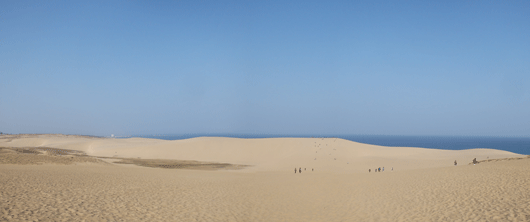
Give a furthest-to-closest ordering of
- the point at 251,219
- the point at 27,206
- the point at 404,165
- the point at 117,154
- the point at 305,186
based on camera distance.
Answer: the point at 117,154, the point at 404,165, the point at 305,186, the point at 251,219, the point at 27,206

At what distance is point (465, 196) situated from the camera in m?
13.6

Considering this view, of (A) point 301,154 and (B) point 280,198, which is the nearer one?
(B) point 280,198

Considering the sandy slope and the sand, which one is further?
the sandy slope

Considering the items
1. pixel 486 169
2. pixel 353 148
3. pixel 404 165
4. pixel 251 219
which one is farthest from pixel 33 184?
pixel 353 148

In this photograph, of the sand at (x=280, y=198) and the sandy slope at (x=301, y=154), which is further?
the sandy slope at (x=301, y=154)

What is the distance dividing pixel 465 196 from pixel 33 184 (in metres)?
22.3

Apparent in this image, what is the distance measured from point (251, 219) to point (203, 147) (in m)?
44.7

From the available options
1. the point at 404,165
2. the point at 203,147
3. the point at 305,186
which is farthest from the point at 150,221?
the point at 203,147

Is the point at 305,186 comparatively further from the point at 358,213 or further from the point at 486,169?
the point at 486,169

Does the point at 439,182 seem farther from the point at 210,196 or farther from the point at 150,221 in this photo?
the point at 150,221

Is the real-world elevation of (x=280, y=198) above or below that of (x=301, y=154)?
below

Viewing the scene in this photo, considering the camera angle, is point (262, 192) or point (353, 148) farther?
point (353, 148)

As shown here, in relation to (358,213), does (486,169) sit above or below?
above

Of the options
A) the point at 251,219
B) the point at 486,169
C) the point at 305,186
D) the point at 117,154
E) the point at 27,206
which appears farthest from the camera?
the point at 117,154
